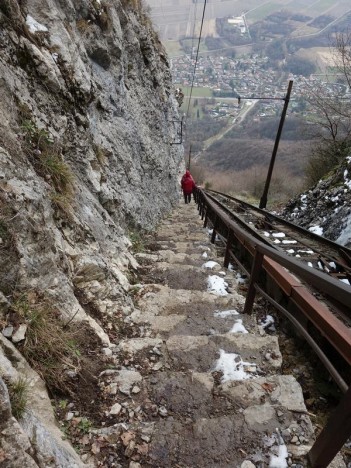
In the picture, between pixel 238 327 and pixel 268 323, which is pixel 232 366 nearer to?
pixel 238 327

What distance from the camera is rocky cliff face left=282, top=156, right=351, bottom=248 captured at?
846cm

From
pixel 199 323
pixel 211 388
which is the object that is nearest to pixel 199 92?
pixel 199 323

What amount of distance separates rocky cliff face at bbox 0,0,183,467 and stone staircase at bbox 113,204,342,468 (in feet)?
1.72

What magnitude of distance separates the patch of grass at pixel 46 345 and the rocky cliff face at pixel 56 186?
0.03 metres

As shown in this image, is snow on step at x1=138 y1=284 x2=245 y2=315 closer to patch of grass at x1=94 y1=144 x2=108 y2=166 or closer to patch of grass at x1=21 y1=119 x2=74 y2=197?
patch of grass at x1=21 y1=119 x2=74 y2=197

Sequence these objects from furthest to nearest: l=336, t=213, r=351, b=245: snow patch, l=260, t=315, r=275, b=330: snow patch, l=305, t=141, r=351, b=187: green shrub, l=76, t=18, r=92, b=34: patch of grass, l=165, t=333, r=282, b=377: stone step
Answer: l=305, t=141, r=351, b=187: green shrub
l=336, t=213, r=351, b=245: snow patch
l=76, t=18, r=92, b=34: patch of grass
l=260, t=315, r=275, b=330: snow patch
l=165, t=333, r=282, b=377: stone step

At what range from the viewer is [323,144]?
20.9 metres

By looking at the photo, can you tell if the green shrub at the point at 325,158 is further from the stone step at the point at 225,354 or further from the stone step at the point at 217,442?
the stone step at the point at 217,442

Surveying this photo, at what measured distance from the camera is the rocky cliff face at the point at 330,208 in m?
8.46

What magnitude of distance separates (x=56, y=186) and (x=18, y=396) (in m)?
2.99

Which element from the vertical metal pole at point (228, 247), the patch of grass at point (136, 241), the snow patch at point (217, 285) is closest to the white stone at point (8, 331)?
the snow patch at point (217, 285)

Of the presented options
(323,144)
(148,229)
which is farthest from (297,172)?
(148,229)

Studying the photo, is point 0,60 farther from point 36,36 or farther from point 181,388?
point 181,388

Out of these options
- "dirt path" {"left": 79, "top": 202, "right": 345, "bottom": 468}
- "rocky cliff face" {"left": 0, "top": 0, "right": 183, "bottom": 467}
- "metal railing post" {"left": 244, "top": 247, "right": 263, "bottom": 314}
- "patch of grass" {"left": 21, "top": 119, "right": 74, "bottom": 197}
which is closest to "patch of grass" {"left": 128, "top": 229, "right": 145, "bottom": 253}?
"rocky cliff face" {"left": 0, "top": 0, "right": 183, "bottom": 467}
